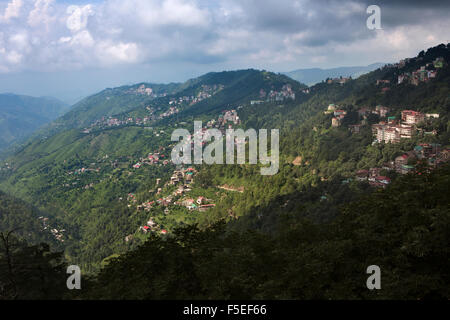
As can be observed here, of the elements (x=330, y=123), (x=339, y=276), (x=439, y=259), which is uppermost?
(x=330, y=123)

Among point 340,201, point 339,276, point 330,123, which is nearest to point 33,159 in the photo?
point 330,123

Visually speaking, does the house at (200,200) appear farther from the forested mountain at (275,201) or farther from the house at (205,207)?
the house at (205,207)

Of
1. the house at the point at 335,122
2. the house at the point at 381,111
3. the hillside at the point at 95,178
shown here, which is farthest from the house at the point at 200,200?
the house at the point at 381,111

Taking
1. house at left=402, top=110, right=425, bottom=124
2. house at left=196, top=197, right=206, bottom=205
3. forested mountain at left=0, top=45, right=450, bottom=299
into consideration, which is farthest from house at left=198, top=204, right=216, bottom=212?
house at left=402, top=110, right=425, bottom=124

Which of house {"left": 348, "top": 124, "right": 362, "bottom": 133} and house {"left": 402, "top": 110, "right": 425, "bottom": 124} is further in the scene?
house {"left": 348, "top": 124, "right": 362, "bottom": 133}

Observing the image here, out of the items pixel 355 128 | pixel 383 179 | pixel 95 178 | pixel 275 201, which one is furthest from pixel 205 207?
pixel 95 178

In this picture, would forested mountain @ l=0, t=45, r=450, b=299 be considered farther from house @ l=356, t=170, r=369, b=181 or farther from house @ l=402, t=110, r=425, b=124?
house @ l=402, t=110, r=425, b=124
